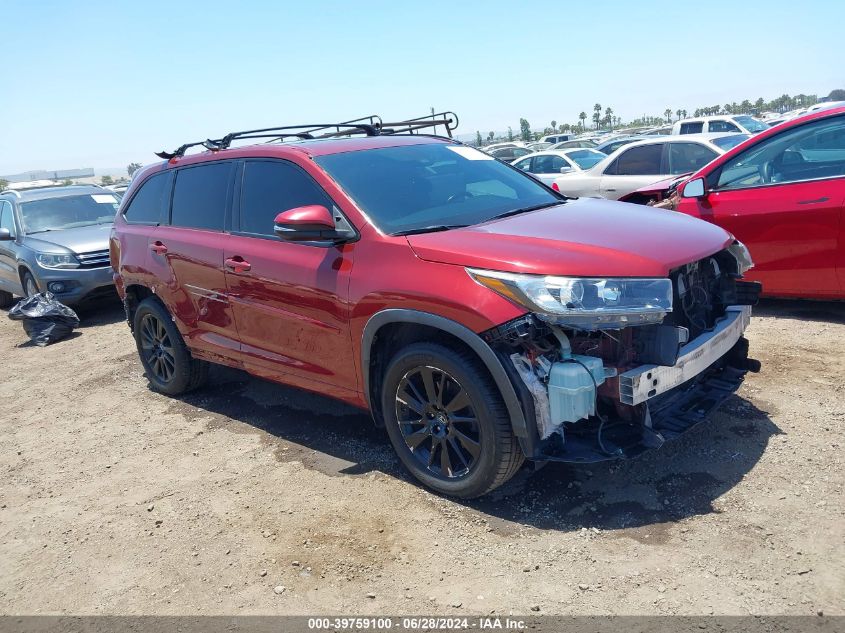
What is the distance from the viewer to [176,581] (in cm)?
324

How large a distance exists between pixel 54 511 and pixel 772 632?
3.79 metres

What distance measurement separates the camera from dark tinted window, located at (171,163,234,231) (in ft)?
15.8

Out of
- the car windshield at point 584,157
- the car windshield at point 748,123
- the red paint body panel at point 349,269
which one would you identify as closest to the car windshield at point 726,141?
the car windshield at point 584,157

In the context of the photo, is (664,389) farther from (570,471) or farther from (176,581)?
(176,581)

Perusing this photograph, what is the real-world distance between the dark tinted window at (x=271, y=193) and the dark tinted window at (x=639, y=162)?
24.1 feet

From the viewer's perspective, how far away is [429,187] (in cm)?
421

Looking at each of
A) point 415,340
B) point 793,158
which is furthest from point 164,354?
point 793,158

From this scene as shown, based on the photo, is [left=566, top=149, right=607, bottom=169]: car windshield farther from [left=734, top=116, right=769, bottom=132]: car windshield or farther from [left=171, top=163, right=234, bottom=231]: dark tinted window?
[left=171, top=163, right=234, bottom=231]: dark tinted window

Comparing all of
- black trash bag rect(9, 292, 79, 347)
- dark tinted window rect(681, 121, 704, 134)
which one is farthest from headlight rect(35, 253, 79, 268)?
dark tinted window rect(681, 121, 704, 134)

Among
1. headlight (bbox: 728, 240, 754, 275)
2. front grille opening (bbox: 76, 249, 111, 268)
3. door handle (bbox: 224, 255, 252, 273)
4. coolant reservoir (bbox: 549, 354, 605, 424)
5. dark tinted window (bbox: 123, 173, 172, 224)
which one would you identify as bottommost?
coolant reservoir (bbox: 549, 354, 605, 424)

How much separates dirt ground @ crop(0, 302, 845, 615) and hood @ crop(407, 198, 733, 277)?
116cm

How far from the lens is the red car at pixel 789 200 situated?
5.43 meters

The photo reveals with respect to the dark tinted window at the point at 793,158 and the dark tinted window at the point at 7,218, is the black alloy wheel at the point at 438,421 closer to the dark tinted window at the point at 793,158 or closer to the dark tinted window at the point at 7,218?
the dark tinted window at the point at 793,158

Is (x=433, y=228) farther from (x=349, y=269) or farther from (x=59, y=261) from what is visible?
(x=59, y=261)
